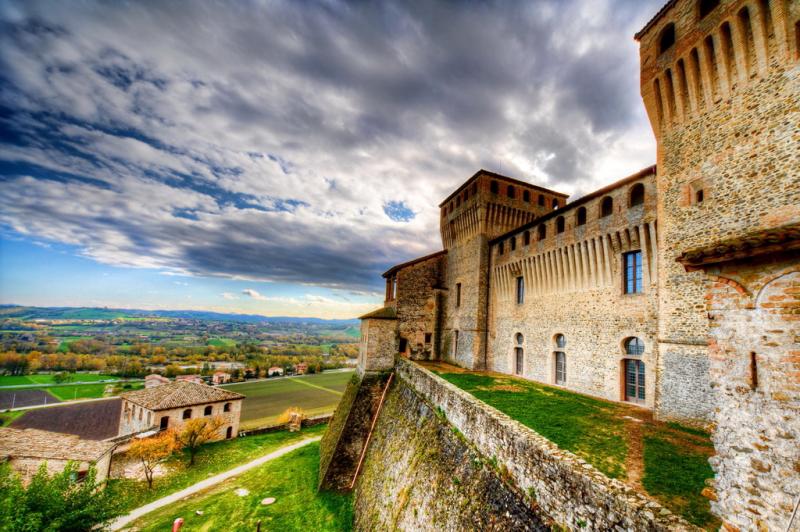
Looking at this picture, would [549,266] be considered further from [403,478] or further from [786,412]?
[786,412]

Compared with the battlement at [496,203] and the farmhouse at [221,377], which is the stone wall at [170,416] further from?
the farmhouse at [221,377]

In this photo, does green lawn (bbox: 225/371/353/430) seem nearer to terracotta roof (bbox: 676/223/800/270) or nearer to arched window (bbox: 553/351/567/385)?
arched window (bbox: 553/351/567/385)

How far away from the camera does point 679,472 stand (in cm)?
611

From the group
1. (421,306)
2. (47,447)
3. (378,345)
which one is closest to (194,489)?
(47,447)

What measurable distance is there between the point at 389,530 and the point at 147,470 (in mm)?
18477

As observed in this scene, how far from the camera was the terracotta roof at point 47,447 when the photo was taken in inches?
624

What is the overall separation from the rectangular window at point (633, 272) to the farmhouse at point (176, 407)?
1243 inches

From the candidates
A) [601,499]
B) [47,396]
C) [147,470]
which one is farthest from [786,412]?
[47,396]

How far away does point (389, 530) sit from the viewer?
9086 mm

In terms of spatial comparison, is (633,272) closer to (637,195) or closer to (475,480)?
(637,195)

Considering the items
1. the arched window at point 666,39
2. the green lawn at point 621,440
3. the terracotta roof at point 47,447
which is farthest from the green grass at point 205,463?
the arched window at point 666,39

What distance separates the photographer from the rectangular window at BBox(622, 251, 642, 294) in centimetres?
1250

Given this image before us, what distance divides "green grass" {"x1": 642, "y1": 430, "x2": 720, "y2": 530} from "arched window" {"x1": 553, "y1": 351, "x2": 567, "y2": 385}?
6921 millimetres

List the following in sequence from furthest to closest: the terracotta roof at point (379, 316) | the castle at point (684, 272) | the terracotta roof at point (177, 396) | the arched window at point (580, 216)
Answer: the terracotta roof at point (177, 396), the terracotta roof at point (379, 316), the arched window at point (580, 216), the castle at point (684, 272)
